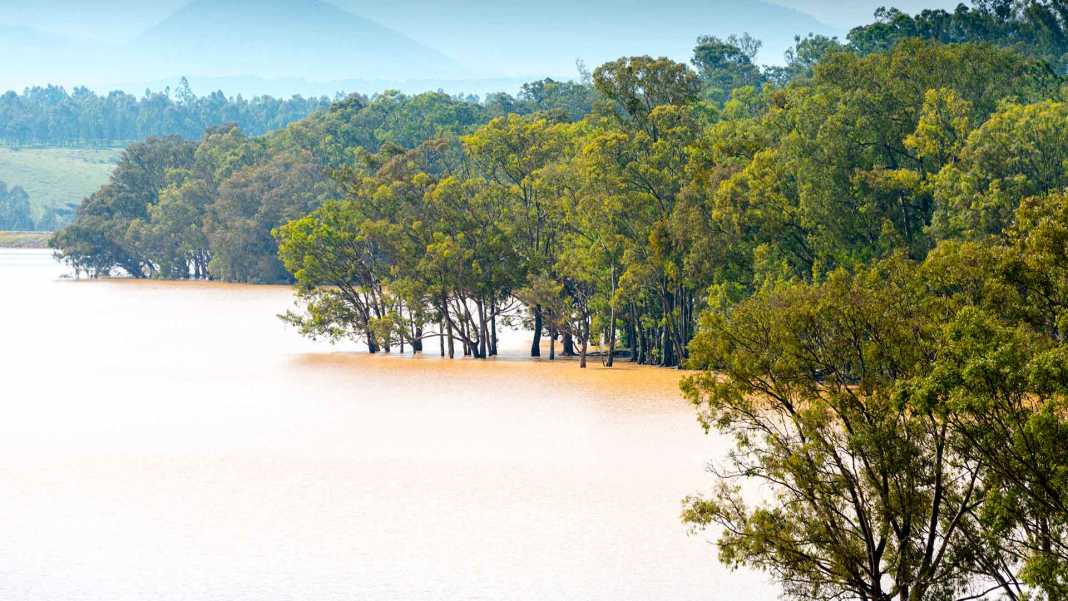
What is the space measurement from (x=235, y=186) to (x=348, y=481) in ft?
289

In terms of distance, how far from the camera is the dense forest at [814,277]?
55.2 ft

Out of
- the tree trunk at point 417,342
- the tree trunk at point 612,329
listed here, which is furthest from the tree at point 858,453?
the tree trunk at point 417,342

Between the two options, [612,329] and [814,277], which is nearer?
[814,277]

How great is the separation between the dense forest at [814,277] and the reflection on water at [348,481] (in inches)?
85.0

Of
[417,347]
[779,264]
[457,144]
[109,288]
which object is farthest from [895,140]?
[109,288]

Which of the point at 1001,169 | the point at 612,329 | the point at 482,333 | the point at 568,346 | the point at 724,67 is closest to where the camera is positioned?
the point at 1001,169

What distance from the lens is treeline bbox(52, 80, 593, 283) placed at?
117 m

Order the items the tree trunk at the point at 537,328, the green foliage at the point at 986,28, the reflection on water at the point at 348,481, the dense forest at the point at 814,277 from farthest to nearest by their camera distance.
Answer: the green foliage at the point at 986,28 < the tree trunk at the point at 537,328 < the reflection on water at the point at 348,481 < the dense forest at the point at 814,277

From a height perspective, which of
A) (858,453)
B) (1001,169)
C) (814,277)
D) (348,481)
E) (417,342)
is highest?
(1001,169)

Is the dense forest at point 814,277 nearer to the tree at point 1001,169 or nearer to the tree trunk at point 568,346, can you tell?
the tree at point 1001,169

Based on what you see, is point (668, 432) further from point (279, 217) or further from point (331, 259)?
point (279, 217)

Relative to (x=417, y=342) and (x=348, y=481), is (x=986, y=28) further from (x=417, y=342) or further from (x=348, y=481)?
(x=348, y=481)

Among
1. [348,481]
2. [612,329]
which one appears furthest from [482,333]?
[348,481]

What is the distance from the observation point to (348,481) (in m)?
34.0
